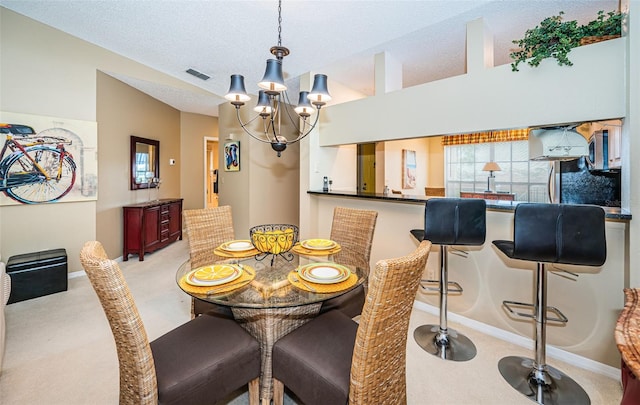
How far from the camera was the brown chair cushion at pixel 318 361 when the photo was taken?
3.85ft

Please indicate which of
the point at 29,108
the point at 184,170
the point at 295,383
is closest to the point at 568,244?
the point at 295,383

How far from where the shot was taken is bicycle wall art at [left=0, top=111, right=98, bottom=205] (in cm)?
306

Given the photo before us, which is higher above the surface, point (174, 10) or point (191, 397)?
point (174, 10)

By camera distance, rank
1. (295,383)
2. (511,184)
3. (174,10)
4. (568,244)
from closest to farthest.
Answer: (295,383)
(568,244)
(174,10)
(511,184)

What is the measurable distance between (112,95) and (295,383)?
15.2 feet

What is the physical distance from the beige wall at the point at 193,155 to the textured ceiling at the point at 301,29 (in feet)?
6.53

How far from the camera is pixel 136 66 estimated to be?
13.0 ft

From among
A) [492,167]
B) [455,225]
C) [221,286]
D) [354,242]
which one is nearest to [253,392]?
[221,286]

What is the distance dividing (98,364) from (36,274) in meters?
1.83

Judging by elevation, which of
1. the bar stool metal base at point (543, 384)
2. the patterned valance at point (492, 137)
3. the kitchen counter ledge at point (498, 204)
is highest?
the patterned valance at point (492, 137)

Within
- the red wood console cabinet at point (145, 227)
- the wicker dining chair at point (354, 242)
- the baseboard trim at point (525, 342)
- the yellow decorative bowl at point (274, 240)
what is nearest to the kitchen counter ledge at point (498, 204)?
the wicker dining chair at point (354, 242)

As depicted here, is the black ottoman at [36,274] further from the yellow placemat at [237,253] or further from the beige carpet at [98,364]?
the yellow placemat at [237,253]

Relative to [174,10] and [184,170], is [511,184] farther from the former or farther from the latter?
[184,170]

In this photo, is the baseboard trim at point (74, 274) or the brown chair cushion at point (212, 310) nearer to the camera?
the brown chair cushion at point (212, 310)
